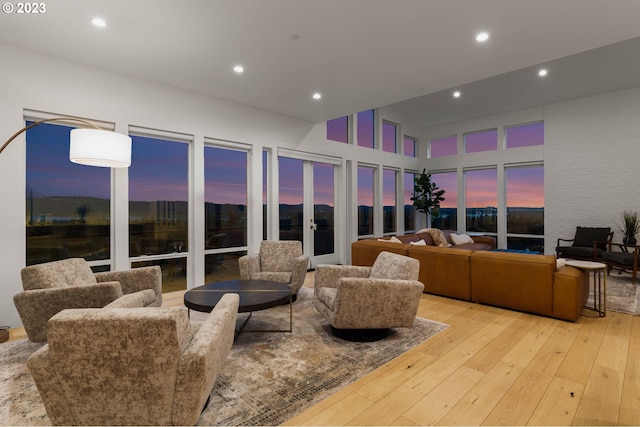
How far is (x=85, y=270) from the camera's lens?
10.8ft

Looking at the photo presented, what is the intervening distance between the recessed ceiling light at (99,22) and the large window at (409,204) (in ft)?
24.6

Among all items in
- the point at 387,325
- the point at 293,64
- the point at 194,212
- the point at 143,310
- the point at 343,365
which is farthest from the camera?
the point at 194,212

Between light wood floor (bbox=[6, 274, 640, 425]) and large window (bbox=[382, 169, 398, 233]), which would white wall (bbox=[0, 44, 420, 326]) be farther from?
large window (bbox=[382, 169, 398, 233])

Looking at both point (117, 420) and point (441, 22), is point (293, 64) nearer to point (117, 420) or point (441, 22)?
point (441, 22)

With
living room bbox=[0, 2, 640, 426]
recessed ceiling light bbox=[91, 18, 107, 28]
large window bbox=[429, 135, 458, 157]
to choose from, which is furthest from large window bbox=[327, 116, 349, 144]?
recessed ceiling light bbox=[91, 18, 107, 28]

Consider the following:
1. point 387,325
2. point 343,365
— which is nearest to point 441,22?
point 387,325

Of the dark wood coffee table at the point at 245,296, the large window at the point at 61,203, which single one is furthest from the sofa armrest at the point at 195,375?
the large window at the point at 61,203

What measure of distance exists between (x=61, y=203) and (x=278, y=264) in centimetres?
278

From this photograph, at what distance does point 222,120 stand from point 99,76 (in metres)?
1.65

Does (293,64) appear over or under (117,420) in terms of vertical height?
over

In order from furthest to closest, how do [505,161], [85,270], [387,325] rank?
[505,161] < [85,270] < [387,325]

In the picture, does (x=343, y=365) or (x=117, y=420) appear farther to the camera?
(x=343, y=365)

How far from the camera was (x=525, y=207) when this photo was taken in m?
7.91

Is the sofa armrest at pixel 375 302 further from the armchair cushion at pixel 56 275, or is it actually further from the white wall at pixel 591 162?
the white wall at pixel 591 162
